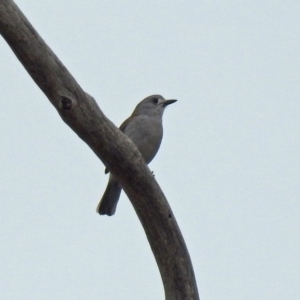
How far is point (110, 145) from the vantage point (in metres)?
5.33

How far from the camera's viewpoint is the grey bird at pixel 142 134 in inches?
334

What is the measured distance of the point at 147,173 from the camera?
18.2 feet

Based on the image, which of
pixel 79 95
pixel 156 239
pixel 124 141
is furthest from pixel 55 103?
→ pixel 156 239

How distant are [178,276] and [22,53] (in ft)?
7.39

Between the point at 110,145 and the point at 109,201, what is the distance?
323 centimetres

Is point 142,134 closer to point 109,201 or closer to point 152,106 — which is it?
point 152,106

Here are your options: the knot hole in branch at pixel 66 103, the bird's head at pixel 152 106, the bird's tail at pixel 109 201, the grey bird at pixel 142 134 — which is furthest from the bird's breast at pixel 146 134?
the knot hole in branch at pixel 66 103

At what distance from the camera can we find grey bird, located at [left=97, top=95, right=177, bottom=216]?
8.49 metres

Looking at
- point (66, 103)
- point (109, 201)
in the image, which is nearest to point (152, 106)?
point (109, 201)

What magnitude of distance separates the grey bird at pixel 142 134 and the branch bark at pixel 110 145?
270 cm

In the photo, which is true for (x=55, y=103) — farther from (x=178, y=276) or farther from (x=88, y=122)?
(x=178, y=276)

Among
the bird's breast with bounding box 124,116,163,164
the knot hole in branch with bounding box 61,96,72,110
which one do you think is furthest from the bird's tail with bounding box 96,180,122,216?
the knot hole in branch with bounding box 61,96,72,110

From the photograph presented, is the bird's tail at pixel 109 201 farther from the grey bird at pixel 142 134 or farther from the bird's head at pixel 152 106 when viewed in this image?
the bird's head at pixel 152 106

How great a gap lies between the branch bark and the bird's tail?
9.00 feet
